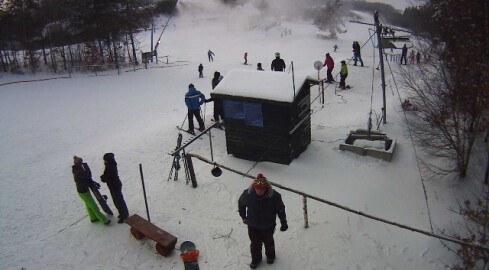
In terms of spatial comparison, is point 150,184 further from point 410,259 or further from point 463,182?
point 463,182

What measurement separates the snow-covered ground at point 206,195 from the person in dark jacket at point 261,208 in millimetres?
906

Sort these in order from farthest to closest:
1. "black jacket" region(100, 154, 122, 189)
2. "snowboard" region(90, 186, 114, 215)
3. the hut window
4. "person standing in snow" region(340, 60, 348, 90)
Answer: "person standing in snow" region(340, 60, 348, 90)
the hut window
"snowboard" region(90, 186, 114, 215)
"black jacket" region(100, 154, 122, 189)

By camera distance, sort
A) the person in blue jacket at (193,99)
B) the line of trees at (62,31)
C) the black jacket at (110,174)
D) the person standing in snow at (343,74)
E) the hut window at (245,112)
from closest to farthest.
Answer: the black jacket at (110,174)
the hut window at (245,112)
the person in blue jacket at (193,99)
the person standing in snow at (343,74)
the line of trees at (62,31)

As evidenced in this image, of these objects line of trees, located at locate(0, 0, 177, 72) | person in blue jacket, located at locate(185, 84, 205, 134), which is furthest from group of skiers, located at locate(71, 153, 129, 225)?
line of trees, located at locate(0, 0, 177, 72)

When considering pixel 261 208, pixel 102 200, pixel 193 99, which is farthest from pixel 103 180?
pixel 193 99

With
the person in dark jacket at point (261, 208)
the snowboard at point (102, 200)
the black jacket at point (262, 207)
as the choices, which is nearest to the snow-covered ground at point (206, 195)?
the snowboard at point (102, 200)

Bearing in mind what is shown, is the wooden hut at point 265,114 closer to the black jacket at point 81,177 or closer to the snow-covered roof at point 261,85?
the snow-covered roof at point 261,85

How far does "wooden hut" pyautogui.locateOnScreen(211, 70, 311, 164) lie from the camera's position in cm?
965

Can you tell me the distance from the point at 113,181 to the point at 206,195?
225 cm

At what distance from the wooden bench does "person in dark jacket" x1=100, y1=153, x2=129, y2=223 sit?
53 cm

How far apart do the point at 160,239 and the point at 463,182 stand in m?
7.18

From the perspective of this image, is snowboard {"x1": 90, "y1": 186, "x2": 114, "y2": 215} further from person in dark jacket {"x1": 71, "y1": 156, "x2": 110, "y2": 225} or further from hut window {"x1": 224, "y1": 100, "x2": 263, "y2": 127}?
hut window {"x1": 224, "y1": 100, "x2": 263, "y2": 127}

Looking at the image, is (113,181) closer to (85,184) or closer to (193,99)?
(85,184)

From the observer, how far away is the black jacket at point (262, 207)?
19.6ft
